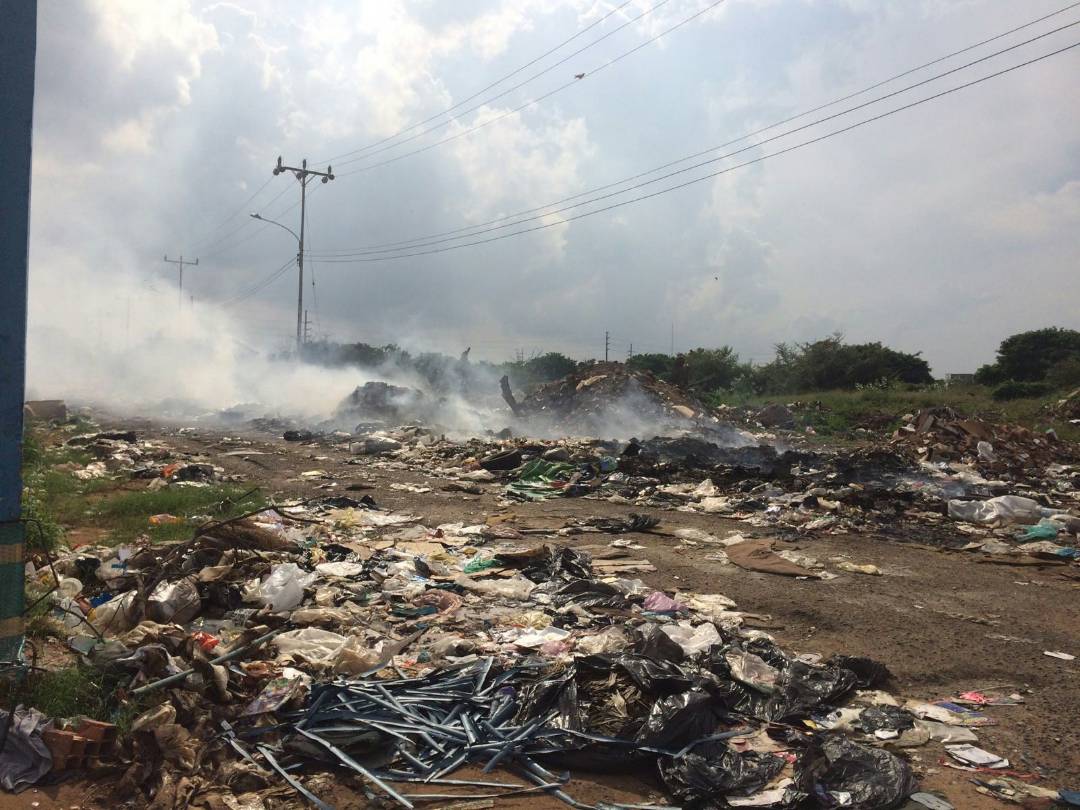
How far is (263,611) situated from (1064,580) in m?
7.39

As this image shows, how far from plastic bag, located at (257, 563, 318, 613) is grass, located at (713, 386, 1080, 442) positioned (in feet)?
66.4

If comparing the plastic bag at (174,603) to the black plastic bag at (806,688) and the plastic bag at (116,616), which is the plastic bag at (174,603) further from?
the black plastic bag at (806,688)

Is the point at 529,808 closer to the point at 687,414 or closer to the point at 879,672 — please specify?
the point at 879,672

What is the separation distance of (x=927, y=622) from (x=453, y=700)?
3.89 m

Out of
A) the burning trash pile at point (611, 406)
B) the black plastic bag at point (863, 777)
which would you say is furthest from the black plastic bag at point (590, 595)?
the burning trash pile at point (611, 406)

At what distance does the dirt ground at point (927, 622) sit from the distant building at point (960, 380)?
93.1 feet

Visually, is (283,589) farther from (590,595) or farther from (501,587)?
(590,595)

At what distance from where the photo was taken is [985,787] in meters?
2.97

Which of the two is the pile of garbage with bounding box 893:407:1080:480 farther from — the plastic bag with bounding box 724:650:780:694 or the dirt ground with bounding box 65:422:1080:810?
the plastic bag with bounding box 724:650:780:694

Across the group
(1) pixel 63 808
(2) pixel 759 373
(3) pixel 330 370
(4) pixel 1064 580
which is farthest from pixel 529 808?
(2) pixel 759 373

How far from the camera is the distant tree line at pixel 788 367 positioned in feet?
89.2

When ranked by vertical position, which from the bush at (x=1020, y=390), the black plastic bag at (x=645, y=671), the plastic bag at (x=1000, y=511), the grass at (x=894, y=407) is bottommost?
the black plastic bag at (x=645, y=671)

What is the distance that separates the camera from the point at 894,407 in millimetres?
26781

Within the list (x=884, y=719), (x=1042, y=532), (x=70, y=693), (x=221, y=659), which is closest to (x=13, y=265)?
(x=70, y=693)
